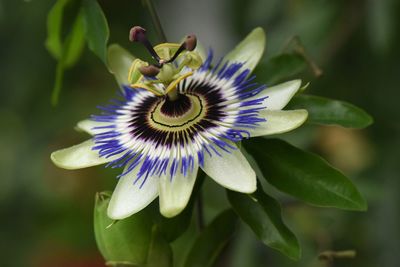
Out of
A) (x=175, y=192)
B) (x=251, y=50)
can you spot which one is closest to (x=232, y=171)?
(x=175, y=192)

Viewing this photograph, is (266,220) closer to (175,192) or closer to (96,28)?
(175,192)

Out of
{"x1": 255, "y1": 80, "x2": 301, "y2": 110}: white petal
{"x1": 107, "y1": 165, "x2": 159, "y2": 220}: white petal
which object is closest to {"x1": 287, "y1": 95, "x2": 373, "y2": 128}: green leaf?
{"x1": 255, "y1": 80, "x2": 301, "y2": 110}: white petal

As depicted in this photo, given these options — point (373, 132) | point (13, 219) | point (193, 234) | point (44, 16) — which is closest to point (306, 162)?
point (193, 234)

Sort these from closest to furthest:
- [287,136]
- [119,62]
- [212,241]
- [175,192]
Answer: [175,192] → [212,241] → [119,62] → [287,136]

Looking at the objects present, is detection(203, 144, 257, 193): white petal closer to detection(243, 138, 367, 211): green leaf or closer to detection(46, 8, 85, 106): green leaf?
detection(243, 138, 367, 211): green leaf

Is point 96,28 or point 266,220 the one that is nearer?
point 266,220

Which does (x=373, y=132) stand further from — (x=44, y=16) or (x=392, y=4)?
(x=44, y=16)
